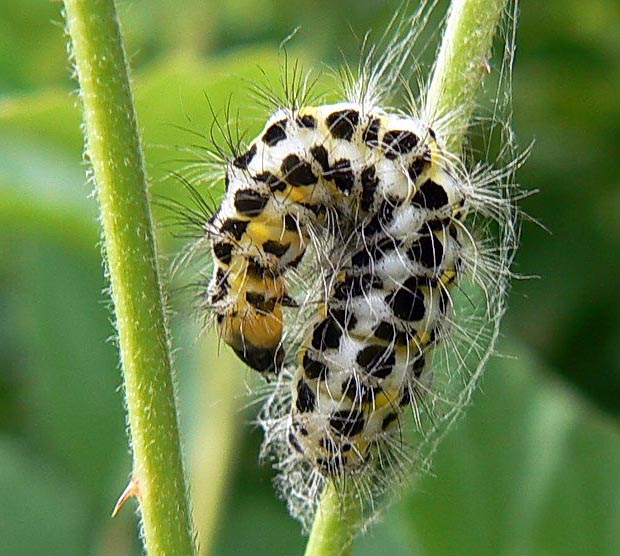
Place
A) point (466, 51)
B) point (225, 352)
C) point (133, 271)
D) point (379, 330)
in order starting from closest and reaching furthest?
point (133, 271) → point (466, 51) → point (379, 330) → point (225, 352)

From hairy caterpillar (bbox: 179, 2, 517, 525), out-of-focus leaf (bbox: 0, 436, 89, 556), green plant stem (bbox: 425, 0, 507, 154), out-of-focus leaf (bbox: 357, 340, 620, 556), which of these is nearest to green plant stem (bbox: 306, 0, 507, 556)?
green plant stem (bbox: 425, 0, 507, 154)

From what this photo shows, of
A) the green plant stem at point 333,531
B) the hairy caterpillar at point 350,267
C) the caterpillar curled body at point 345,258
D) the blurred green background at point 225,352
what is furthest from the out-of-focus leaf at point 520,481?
the green plant stem at point 333,531

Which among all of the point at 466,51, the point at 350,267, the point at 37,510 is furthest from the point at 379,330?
the point at 37,510

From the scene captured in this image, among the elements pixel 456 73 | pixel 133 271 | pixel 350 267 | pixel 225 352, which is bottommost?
pixel 225 352

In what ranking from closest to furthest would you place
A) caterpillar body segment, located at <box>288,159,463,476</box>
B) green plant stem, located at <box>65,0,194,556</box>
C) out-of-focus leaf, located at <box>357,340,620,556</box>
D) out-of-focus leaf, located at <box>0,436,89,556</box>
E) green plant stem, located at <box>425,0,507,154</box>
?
green plant stem, located at <box>65,0,194,556</box> → green plant stem, located at <box>425,0,507,154</box> → caterpillar body segment, located at <box>288,159,463,476</box> → out-of-focus leaf, located at <box>357,340,620,556</box> → out-of-focus leaf, located at <box>0,436,89,556</box>

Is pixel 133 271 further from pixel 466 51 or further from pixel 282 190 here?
pixel 282 190

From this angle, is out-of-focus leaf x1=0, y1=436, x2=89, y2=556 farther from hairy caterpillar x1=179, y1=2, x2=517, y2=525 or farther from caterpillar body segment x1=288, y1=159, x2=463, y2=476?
caterpillar body segment x1=288, y1=159, x2=463, y2=476

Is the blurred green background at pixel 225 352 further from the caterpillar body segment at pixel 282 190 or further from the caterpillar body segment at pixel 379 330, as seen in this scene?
the caterpillar body segment at pixel 379 330
